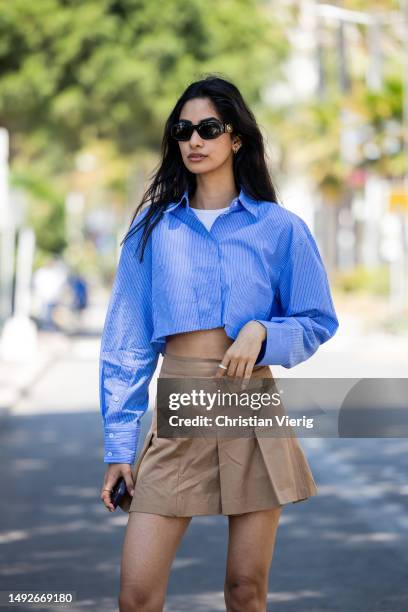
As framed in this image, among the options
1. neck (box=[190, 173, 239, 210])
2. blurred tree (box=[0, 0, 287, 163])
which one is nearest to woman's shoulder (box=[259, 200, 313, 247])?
neck (box=[190, 173, 239, 210])

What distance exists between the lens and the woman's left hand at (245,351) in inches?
132

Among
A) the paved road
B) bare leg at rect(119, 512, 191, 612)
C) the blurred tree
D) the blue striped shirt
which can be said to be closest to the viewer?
bare leg at rect(119, 512, 191, 612)

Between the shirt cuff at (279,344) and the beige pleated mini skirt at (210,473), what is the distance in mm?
95

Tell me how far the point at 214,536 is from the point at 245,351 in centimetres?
428

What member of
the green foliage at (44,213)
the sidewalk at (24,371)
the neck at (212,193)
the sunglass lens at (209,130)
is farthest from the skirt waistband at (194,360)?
the green foliage at (44,213)

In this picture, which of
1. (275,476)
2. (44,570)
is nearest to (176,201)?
(275,476)

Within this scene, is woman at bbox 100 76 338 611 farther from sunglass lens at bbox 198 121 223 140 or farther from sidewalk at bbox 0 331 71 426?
sidewalk at bbox 0 331 71 426

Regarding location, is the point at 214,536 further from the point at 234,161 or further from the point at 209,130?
the point at 209,130

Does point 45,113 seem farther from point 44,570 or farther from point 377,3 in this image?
point 44,570

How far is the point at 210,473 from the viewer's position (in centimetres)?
347

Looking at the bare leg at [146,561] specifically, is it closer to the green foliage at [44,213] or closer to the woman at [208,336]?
the woman at [208,336]

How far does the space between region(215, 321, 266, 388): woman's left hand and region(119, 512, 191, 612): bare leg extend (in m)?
0.40

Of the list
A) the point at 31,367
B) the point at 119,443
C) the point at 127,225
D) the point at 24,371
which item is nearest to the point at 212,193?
the point at 119,443

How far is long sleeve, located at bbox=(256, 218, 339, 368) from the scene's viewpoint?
347 cm
